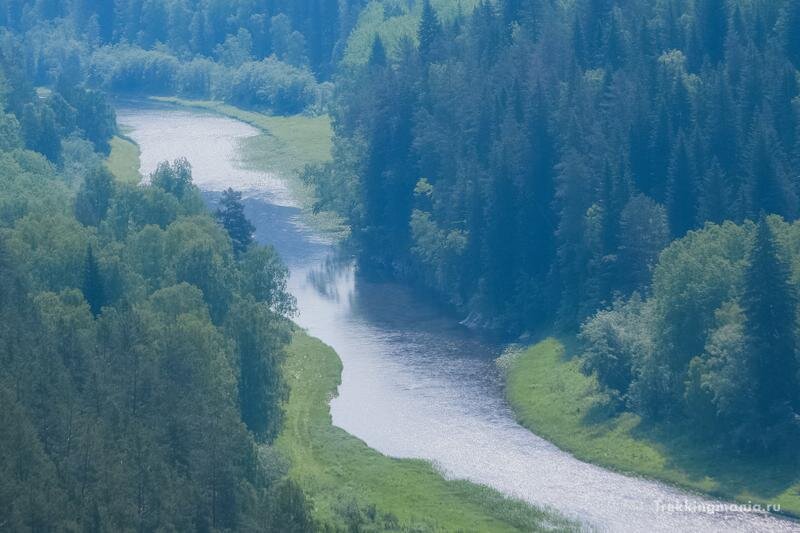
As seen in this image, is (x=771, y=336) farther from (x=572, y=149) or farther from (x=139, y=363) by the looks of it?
(x=572, y=149)

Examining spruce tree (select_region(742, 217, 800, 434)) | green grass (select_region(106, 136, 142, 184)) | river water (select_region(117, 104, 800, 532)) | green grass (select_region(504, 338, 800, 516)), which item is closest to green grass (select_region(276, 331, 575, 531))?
river water (select_region(117, 104, 800, 532))

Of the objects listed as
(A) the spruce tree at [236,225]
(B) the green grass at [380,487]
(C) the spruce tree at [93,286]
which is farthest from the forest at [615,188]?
(C) the spruce tree at [93,286]

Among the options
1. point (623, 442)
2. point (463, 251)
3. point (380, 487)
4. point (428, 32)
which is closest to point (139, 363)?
point (380, 487)

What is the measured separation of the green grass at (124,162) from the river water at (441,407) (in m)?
28.8

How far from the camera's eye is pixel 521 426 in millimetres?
102250

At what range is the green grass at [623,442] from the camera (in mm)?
88562

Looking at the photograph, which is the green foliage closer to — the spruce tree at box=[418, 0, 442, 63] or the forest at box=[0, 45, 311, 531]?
the forest at box=[0, 45, 311, 531]

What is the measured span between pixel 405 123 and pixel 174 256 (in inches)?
2017

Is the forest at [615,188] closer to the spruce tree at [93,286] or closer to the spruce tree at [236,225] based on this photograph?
the spruce tree at [236,225]

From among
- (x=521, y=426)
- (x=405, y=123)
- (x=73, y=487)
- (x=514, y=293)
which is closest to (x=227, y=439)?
(x=73, y=487)

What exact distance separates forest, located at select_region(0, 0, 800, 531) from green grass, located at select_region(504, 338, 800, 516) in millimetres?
1195

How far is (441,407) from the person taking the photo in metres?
105

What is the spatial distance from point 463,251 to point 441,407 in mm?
27981

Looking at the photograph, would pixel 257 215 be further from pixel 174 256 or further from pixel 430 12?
pixel 174 256
